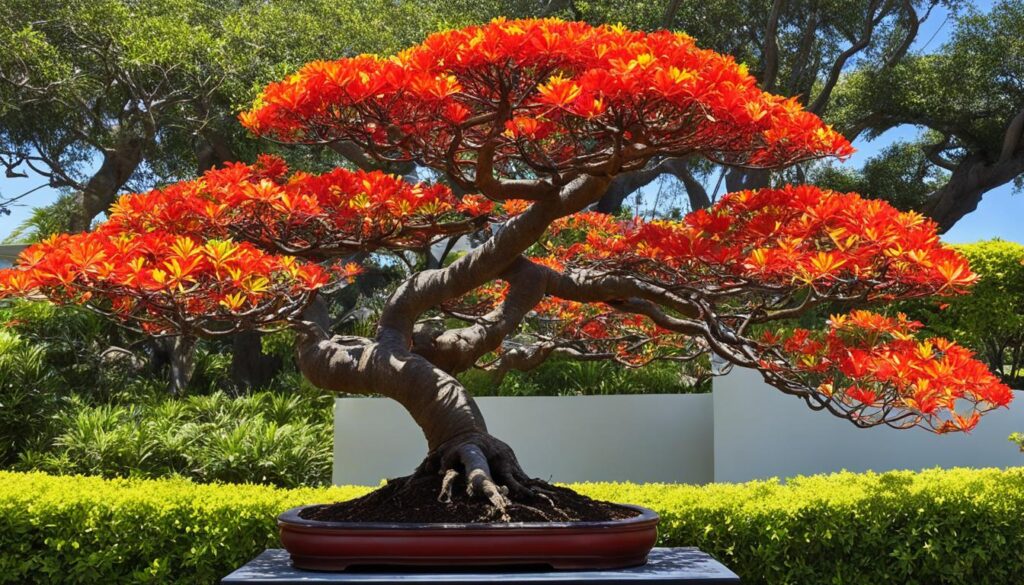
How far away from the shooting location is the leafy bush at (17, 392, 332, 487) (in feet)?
23.1

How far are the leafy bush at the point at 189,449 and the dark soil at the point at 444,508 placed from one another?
170 inches

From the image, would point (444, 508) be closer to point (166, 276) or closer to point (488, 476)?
point (488, 476)

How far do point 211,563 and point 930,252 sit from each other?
3189mm

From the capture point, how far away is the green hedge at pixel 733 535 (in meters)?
4.12

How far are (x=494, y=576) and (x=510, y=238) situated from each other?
1341mm

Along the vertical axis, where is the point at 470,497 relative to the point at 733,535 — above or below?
above

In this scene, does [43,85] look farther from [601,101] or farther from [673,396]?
[601,101]

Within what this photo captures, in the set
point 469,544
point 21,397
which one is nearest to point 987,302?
point 469,544

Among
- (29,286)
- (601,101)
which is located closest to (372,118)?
(601,101)

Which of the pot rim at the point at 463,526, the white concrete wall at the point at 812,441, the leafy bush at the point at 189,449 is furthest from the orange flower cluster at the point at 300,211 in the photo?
the leafy bush at the point at 189,449

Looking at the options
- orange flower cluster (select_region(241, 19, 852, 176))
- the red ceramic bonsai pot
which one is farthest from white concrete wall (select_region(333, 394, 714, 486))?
the red ceramic bonsai pot

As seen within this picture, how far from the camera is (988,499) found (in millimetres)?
4215

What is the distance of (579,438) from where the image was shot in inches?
277

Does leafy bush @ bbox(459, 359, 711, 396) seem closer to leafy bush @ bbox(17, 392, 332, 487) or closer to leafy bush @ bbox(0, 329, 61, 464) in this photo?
leafy bush @ bbox(17, 392, 332, 487)
